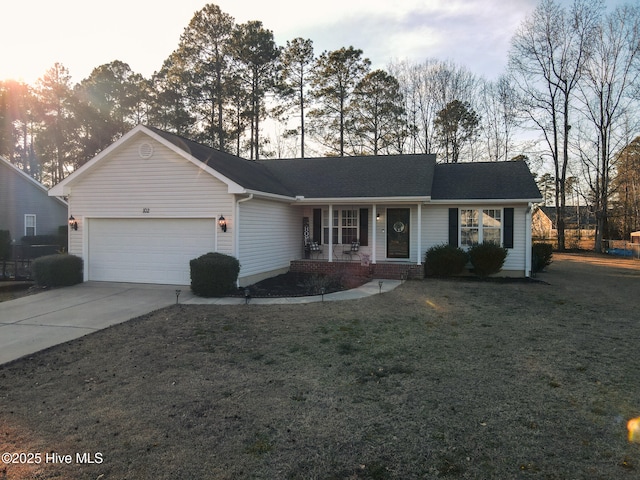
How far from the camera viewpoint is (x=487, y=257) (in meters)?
13.5

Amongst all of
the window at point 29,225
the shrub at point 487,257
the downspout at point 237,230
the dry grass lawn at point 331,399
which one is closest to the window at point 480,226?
the shrub at point 487,257

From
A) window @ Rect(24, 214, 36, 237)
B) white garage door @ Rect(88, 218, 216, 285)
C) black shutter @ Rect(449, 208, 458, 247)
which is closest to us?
white garage door @ Rect(88, 218, 216, 285)

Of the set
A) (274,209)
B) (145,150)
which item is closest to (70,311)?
(145,150)

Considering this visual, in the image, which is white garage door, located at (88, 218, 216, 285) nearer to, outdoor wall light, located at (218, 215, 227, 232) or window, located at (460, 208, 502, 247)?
outdoor wall light, located at (218, 215, 227, 232)

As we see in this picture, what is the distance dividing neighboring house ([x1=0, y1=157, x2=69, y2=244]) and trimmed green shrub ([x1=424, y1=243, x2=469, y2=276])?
18.0 meters

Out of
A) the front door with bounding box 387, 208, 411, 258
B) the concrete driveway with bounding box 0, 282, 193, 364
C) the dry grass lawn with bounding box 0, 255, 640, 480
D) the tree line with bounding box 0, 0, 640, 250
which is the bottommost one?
the dry grass lawn with bounding box 0, 255, 640, 480

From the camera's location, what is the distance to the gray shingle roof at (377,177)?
44.1 ft

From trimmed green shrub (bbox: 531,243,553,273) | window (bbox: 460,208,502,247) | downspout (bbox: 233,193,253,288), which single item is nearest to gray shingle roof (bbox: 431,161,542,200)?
window (bbox: 460,208,502,247)

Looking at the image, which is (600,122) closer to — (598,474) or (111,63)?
(598,474)

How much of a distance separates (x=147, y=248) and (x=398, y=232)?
853 cm

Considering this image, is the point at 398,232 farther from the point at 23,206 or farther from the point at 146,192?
the point at 23,206

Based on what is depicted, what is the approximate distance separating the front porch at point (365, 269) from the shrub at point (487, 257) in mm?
1824

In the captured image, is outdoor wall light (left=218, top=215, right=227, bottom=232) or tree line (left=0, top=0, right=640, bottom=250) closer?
outdoor wall light (left=218, top=215, right=227, bottom=232)

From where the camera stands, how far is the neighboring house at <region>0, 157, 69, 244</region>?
20.4 m
